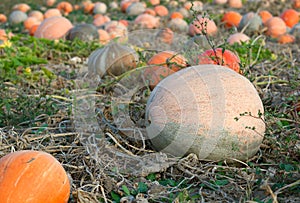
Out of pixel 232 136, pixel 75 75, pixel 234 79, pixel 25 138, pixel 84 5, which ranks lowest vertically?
pixel 84 5

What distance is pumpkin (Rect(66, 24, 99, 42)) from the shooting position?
6.85m

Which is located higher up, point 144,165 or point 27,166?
point 27,166

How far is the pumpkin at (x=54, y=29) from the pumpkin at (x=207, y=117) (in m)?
4.23

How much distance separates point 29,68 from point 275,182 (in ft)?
10.7

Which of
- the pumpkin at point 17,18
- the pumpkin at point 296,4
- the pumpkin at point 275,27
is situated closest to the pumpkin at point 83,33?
the pumpkin at point 275,27

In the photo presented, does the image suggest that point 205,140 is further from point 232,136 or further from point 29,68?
point 29,68

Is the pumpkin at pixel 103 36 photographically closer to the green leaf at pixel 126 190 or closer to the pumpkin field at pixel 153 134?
the pumpkin field at pixel 153 134

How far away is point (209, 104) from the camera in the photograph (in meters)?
2.94

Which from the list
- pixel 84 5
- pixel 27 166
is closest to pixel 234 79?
pixel 27 166

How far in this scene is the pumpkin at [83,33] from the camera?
22.5 feet

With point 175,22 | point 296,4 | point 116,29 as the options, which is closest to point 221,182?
point 116,29

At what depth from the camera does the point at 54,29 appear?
23.2 ft

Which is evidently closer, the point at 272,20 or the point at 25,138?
the point at 25,138

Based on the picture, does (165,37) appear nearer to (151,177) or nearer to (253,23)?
(253,23)
